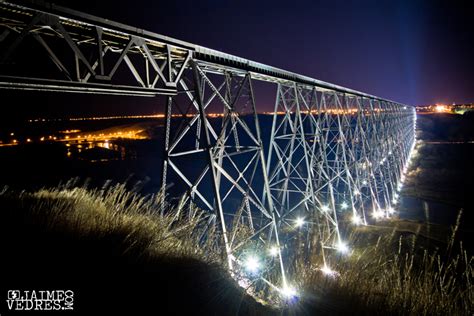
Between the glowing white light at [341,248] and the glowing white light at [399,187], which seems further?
the glowing white light at [399,187]

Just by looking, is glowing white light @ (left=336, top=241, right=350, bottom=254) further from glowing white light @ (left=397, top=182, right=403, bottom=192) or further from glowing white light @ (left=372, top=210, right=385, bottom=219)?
glowing white light @ (left=397, top=182, right=403, bottom=192)

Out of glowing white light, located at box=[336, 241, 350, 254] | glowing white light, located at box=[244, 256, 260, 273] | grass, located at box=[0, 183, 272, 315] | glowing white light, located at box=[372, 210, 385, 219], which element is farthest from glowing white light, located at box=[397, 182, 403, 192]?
grass, located at box=[0, 183, 272, 315]

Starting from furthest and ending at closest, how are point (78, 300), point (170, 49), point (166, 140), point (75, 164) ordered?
point (75, 164)
point (166, 140)
point (170, 49)
point (78, 300)

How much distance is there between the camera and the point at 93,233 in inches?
91.7

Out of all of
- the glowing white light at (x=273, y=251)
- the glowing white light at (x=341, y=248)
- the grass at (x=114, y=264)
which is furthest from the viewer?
the glowing white light at (x=341, y=248)

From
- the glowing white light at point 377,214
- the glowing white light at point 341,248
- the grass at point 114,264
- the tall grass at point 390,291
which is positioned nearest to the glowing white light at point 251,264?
the grass at point 114,264

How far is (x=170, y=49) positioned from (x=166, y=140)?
4.79ft

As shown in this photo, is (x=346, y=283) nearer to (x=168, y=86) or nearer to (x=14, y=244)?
(x=14, y=244)

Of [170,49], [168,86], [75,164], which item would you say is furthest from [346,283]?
[75,164]

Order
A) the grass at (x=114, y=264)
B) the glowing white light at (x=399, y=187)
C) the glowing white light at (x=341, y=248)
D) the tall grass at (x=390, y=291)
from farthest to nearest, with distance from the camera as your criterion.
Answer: the glowing white light at (x=399, y=187) → the glowing white light at (x=341, y=248) → the tall grass at (x=390, y=291) → the grass at (x=114, y=264)

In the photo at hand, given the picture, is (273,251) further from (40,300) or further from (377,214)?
(377,214)

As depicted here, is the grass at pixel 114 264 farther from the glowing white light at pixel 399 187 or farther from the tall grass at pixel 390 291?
the glowing white light at pixel 399 187

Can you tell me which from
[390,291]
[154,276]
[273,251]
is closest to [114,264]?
[154,276]

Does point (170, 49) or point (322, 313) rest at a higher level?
point (170, 49)
